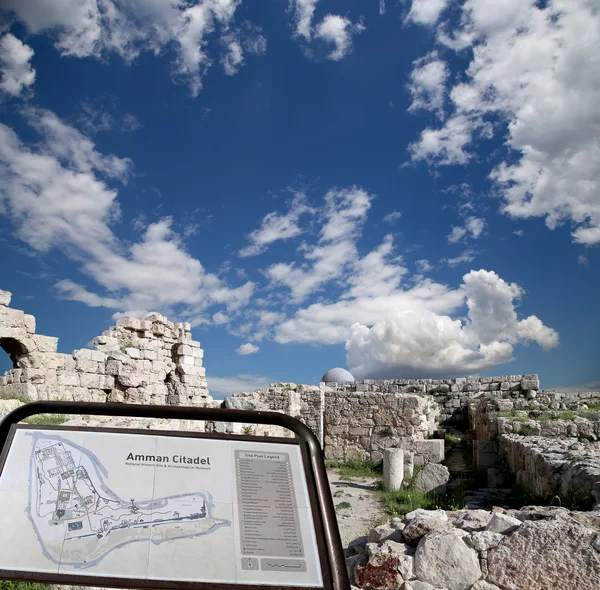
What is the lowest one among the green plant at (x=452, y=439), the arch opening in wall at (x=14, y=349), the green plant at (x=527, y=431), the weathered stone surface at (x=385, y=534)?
the weathered stone surface at (x=385, y=534)

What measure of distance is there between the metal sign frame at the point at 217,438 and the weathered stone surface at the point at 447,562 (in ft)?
3.69

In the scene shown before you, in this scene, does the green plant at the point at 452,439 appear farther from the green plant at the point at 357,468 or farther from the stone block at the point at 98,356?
the stone block at the point at 98,356

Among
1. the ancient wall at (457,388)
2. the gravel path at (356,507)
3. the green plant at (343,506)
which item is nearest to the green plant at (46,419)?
the gravel path at (356,507)

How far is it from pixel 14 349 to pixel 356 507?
739cm

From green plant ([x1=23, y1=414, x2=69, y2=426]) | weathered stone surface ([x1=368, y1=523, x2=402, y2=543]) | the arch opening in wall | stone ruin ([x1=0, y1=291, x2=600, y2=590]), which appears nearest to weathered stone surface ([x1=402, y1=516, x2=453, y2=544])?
stone ruin ([x1=0, y1=291, x2=600, y2=590])

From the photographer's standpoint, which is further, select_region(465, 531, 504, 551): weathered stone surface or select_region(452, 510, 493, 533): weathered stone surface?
select_region(452, 510, 493, 533): weathered stone surface

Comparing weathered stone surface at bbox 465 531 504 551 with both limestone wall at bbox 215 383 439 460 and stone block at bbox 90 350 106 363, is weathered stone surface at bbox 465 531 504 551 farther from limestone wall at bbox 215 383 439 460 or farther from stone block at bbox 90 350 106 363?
limestone wall at bbox 215 383 439 460

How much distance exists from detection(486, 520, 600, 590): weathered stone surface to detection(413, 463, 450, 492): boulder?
7.19 meters

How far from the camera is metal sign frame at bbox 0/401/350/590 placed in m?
2.08

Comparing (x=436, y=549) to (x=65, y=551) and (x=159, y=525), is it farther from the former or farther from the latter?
(x=65, y=551)

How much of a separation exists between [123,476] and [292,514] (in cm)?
79

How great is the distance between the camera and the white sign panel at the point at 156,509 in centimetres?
214

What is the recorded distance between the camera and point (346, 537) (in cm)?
745

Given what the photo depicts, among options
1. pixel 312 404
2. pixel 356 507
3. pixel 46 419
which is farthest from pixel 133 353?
pixel 356 507
